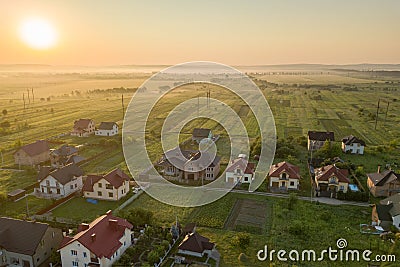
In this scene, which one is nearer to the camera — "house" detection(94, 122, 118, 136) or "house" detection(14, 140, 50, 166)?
"house" detection(14, 140, 50, 166)

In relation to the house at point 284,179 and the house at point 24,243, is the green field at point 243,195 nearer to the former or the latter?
the house at point 284,179

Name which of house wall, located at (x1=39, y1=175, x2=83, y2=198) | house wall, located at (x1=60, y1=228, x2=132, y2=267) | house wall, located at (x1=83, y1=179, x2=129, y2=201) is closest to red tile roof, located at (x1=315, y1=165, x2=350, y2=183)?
house wall, located at (x1=83, y1=179, x2=129, y2=201)

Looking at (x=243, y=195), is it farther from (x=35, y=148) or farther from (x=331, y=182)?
(x=35, y=148)

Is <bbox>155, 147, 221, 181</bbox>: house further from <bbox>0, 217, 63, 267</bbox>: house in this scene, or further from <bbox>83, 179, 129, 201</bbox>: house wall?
<bbox>0, 217, 63, 267</bbox>: house

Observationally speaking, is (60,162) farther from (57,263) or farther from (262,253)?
(262,253)

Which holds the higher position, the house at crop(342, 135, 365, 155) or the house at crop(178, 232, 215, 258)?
the house at crop(342, 135, 365, 155)

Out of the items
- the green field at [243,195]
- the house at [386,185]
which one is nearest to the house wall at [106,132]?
the green field at [243,195]

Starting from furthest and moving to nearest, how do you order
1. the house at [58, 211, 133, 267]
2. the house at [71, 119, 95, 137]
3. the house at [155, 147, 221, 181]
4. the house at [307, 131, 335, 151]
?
the house at [71, 119, 95, 137]
the house at [307, 131, 335, 151]
the house at [155, 147, 221, 181]
the house at [58, 211, 133, 267]

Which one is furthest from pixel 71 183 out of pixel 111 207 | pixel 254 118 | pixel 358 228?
pixel 254 118
